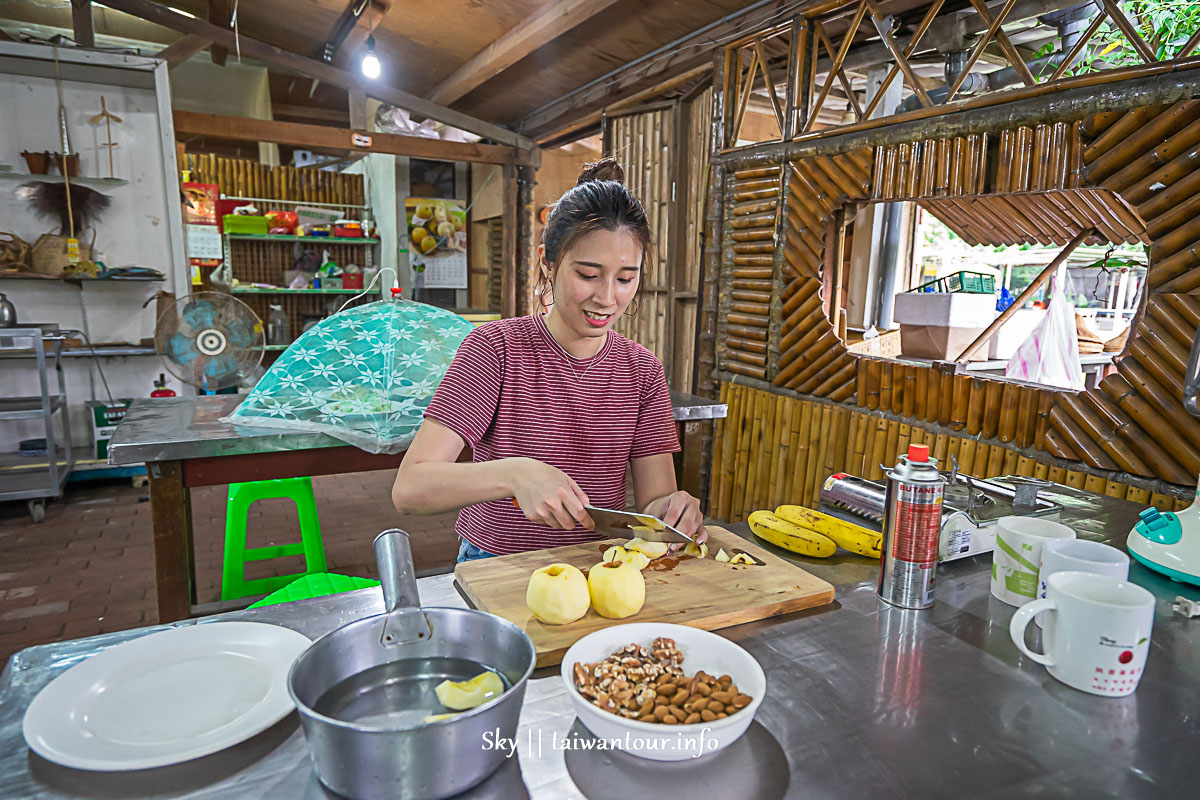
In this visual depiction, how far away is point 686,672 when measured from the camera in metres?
0.95

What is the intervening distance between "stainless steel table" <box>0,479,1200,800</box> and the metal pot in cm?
7

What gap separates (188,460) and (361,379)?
76 centimetres

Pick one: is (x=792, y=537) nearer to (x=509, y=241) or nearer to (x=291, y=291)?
(x=509, y=241)

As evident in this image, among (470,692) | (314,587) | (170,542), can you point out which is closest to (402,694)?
(470,692)

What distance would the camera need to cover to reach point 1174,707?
94 cm

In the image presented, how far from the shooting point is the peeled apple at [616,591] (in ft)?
3.61

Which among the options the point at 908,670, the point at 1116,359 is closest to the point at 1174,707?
the point at 908,670

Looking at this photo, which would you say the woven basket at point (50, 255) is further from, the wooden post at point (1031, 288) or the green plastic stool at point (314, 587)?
the wooden post at point (1031, 288)

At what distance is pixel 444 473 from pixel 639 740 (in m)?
0.83

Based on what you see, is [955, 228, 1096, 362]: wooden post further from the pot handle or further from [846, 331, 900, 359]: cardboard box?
the pot handle

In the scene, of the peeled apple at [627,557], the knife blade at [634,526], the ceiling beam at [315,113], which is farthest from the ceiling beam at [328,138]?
the peeled apple at [627,557]

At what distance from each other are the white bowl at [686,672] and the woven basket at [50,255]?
5582mm

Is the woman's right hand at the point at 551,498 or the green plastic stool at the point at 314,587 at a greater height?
the woman's right hand at the point at 551,498

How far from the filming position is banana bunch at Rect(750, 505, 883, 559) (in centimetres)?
144
